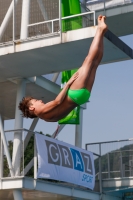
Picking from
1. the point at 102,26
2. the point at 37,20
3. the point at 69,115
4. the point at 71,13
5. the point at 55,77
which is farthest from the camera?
the point at 55,77

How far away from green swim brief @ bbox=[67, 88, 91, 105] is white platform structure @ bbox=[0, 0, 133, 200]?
30.0 feet

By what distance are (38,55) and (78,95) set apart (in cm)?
1179

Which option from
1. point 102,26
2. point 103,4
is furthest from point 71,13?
point 102,26

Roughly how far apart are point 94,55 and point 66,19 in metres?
10.8

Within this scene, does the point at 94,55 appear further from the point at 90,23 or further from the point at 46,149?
the point at 46,149

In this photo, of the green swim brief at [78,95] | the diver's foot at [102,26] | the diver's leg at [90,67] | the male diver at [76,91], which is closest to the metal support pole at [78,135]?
the diver's foot at [102,26]

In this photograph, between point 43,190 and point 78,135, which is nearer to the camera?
point 43,190

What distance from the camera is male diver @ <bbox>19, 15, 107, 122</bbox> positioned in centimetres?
880

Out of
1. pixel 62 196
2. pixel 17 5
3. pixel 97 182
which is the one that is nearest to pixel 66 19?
pixel 17 5

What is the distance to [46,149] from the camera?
2147cm

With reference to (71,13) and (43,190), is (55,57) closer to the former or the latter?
(71,13)

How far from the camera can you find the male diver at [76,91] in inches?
346

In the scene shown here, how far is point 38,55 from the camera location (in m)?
20.4

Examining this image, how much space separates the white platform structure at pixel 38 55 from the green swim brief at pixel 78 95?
30.0ft
